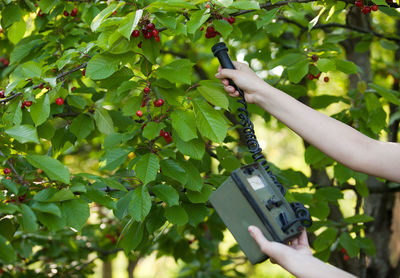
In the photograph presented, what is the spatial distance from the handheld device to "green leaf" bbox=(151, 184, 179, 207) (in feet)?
1.64

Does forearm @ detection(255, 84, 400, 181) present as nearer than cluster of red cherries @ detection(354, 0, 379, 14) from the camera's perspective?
Yes

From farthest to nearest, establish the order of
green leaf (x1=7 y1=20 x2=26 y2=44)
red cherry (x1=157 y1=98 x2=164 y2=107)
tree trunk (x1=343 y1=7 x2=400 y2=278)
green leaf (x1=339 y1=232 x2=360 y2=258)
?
tree trunk (x1=343 y1=7 x2=400 y2=278), green leaf (x1=339 y1=232 x2=360 y2=258), green leaf (x1=7 y1=20 x2=26 y2=44), red cherry (x1=157 y1=98 x2=164 y2=107)

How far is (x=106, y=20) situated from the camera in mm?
1651

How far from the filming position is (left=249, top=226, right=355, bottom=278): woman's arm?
122cm

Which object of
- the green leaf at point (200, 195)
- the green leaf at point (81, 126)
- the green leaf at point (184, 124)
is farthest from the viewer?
the green leaf at point (81, 126)

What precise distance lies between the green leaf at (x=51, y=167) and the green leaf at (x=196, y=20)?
0.71 metres

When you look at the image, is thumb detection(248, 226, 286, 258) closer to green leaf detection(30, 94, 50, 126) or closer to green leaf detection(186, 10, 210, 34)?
green leaf detection(186, 10, 210, 34)

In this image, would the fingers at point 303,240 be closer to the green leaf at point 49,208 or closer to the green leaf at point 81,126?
the green leaf at point 49,208

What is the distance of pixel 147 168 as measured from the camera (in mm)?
1872

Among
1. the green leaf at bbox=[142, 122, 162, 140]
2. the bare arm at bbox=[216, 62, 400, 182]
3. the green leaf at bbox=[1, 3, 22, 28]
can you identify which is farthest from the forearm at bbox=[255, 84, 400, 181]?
the green leaf at bbox=[1, 3, 22, 28]

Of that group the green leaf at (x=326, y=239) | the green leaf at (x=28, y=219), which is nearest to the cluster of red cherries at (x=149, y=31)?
the green leaf at (x=28, y=219)

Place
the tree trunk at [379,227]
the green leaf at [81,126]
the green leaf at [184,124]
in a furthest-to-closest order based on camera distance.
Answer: the tree trunk at [379,227], the green leaf at [81,126], the green leaf at [184,124]

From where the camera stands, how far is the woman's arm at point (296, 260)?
1.22 meters

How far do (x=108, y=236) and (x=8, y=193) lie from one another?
7.95 ft
